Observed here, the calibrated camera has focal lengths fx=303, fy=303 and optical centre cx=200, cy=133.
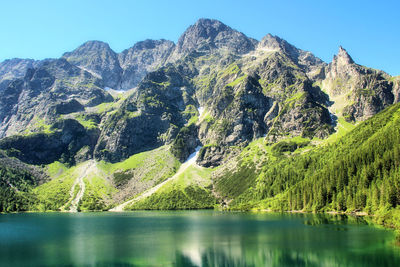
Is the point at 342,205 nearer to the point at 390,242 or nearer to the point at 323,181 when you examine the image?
the point at 323,181

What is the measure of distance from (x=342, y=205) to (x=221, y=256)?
10390cm

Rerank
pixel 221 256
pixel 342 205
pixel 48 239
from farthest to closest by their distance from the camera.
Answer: pixel 342 205
pixel 48 239
pixel 221 256

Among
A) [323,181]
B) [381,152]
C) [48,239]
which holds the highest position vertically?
[381,152]

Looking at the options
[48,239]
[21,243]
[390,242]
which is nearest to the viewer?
[390,242]

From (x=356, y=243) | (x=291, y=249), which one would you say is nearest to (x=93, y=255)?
(x=291, y=249)

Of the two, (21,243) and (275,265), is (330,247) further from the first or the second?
(21,243)

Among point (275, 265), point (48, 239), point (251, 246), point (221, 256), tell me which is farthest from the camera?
point (48, 239)

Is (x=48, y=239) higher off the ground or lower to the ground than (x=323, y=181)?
lower

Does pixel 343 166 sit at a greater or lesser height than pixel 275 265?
greater

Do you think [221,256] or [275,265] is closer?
[275,265]

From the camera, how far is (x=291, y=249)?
196 feet

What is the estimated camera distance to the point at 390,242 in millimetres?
60125

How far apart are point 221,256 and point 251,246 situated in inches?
441

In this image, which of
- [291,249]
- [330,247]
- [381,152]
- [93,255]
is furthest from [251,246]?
[381,152]
